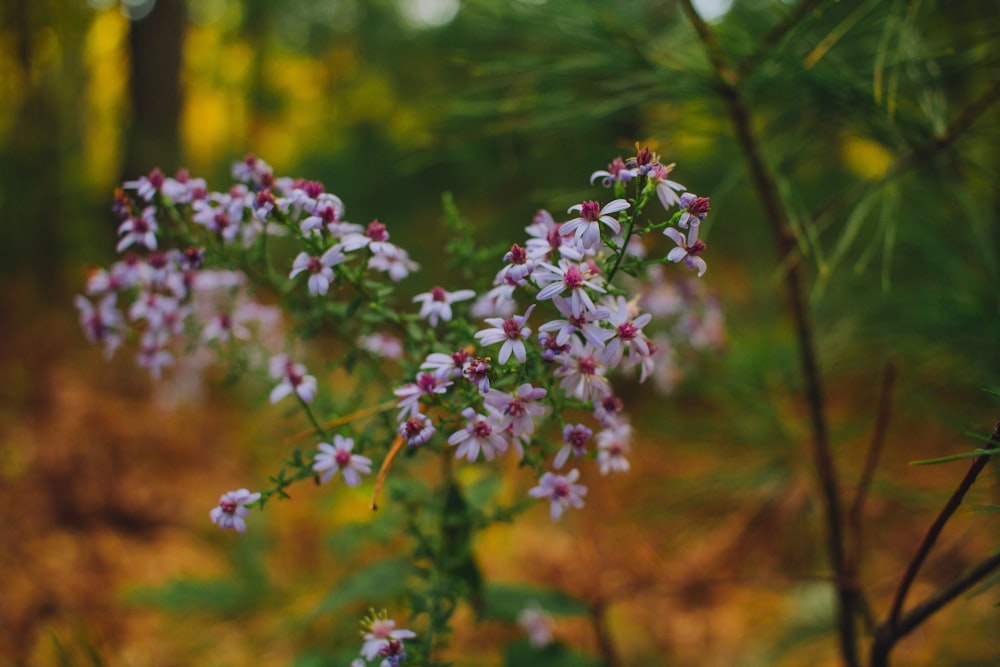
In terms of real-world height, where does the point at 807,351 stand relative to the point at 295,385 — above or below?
above

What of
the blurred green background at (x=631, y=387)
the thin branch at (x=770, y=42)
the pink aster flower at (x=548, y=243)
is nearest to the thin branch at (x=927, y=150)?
the blurred green background at (x=631, y=387)

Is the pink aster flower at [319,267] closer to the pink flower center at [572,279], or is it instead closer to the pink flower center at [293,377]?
the pink flower center at [293,377]

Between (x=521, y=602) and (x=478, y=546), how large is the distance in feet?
5.45

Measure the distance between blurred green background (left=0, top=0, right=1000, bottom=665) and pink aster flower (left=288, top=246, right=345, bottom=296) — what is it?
0.38 metres

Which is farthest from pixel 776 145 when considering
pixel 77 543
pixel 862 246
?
pixel 77 543

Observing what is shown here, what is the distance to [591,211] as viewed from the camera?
0.68m

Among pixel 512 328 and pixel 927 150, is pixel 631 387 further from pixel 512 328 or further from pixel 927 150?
pixel 512 328

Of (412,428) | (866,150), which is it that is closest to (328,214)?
(412,428)

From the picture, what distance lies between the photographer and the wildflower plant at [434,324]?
0.69 metres

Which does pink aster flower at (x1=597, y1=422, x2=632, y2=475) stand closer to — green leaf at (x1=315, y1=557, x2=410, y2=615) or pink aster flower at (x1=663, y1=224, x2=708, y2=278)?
pink aster flower at (x1=663, y1=224, x2=708, y2=278)

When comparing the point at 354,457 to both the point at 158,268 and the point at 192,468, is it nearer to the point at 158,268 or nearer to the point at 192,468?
the point at 158,268

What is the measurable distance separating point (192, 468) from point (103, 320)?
123 inches

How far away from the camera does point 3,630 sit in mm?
2268

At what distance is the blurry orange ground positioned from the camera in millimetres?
1749
